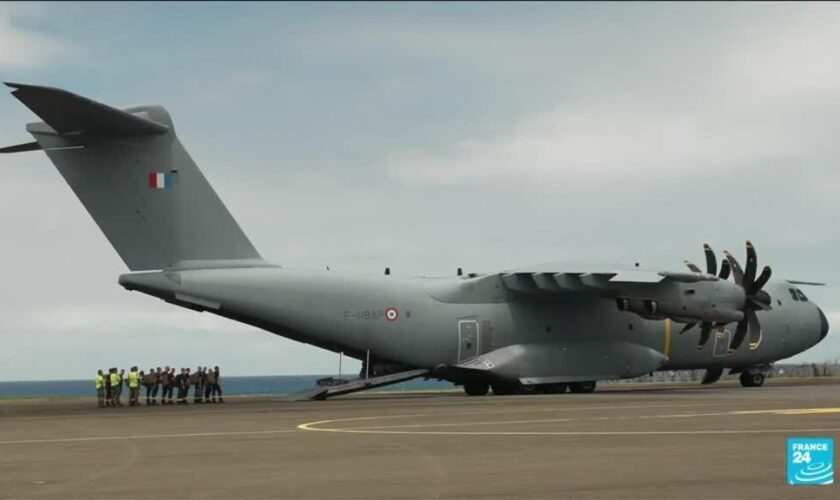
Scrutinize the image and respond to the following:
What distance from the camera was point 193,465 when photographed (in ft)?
50.6

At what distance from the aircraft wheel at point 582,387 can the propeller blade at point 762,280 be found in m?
6.58

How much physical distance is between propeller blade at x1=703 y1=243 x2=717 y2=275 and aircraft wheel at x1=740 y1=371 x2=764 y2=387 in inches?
327

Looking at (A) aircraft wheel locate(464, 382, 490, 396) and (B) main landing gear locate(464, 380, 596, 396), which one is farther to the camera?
(A) aircraft wheel locate(464, 382, 490, 396)

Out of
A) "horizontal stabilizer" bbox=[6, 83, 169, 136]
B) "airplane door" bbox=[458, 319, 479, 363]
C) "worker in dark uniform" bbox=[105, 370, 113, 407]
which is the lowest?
"worker in dark uniform" bbox=[105, 370, 113, 407]

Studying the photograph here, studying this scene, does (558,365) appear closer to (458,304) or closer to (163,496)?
(458,304)

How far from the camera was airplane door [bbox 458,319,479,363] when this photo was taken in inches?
1565

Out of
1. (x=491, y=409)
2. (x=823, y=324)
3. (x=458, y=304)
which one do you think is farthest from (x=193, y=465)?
(x=823, y=324)

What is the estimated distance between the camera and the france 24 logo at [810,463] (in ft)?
41.7

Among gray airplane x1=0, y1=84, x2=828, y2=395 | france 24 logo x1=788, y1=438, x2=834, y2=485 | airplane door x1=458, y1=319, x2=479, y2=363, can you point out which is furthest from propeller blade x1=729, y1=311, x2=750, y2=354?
france 24 logo x1=788, y1=438, x2=834, y2=485

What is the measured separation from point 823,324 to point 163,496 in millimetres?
41106

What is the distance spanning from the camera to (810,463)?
1360cm

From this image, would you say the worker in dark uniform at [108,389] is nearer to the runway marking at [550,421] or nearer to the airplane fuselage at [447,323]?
the airplane fuselage at [447,323]

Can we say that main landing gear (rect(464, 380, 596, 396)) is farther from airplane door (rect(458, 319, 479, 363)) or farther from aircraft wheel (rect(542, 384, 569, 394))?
airplane door (rect(458, 319, 479, 363))

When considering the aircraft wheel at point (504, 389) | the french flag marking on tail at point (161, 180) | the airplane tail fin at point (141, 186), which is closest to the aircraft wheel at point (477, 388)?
the aircraft wheel at point (504, 389)
